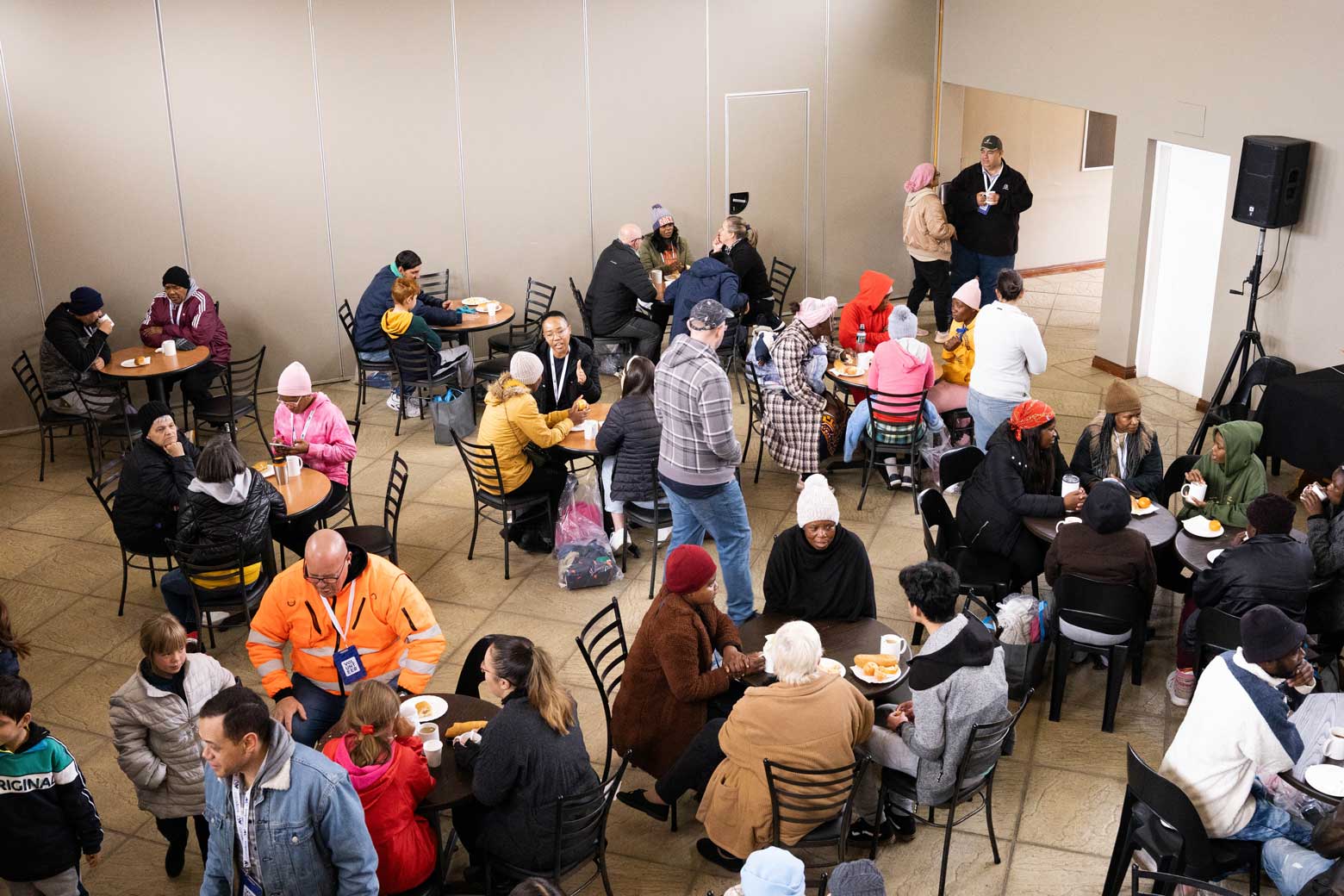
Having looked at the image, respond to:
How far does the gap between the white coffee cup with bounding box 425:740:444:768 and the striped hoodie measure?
48.9 inches

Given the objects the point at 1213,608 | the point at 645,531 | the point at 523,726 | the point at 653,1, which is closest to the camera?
the point at 523,726

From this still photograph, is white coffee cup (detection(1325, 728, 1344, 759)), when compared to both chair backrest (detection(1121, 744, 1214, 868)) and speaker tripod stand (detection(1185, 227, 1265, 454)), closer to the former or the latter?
chair backrest (detection(1121, 744, 1214, 868))

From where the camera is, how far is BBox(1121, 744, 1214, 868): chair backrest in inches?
175

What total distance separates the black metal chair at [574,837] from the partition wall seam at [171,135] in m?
7.43

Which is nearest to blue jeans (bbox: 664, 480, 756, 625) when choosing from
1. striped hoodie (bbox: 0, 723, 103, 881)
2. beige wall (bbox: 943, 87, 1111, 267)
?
striped hoodie (bbox: 0, 723, 103, 881)

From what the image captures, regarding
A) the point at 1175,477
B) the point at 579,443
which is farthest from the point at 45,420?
the point at 1175,477

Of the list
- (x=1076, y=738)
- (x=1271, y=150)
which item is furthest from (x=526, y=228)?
(x=1076, y=738)

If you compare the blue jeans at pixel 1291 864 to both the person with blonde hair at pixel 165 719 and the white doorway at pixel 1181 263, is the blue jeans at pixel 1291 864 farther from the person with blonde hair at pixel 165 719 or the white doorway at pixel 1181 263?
the white doorway at pixel 1181 263

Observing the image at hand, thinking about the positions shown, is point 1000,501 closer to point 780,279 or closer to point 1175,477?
point 1175,477

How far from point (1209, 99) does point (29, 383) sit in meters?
9.88

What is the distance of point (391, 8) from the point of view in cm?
1057

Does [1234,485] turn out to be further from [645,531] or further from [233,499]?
[233,499]

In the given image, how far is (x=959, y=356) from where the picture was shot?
888 centimetres

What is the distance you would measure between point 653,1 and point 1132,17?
14.1 feet
